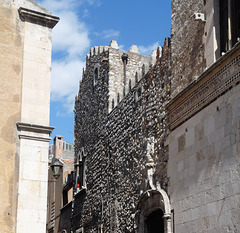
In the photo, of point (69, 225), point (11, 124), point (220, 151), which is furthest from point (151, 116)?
point (69, 225)

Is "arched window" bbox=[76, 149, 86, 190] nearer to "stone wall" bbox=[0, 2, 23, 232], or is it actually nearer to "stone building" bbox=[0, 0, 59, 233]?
"stone building" bbox=[0, 0, 59, 233]

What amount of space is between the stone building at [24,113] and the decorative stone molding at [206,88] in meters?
2.95

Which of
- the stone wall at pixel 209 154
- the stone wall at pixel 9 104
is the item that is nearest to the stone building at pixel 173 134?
the stone wall at pixel 209 154

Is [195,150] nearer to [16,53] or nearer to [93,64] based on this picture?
[16,53]

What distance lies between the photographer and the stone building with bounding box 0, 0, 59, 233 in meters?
8.73

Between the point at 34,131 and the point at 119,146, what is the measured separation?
661cm

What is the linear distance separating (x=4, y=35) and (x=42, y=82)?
3.53 feet

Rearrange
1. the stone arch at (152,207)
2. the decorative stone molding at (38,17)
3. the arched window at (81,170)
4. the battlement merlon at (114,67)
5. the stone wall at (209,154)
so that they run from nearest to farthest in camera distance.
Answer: the stone wall at (209,154)
the decorative stone molding at (38,17)
the stone arch at (152,207)
the battlement merlon at (114,67)
the arched window at (81,170)

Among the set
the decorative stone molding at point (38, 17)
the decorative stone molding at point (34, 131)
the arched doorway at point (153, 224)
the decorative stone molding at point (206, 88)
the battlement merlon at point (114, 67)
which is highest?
the battlement merlon at point (114, 67)

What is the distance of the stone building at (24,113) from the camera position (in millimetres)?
8727

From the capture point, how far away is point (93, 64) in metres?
19.7

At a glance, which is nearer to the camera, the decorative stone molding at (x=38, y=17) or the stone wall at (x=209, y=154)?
the stone wall at (x=209, y=154)

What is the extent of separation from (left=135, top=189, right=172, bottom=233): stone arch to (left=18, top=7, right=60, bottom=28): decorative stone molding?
4.45 meters

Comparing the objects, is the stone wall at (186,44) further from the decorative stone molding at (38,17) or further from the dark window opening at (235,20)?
the decorative stone molding at (38,17)
